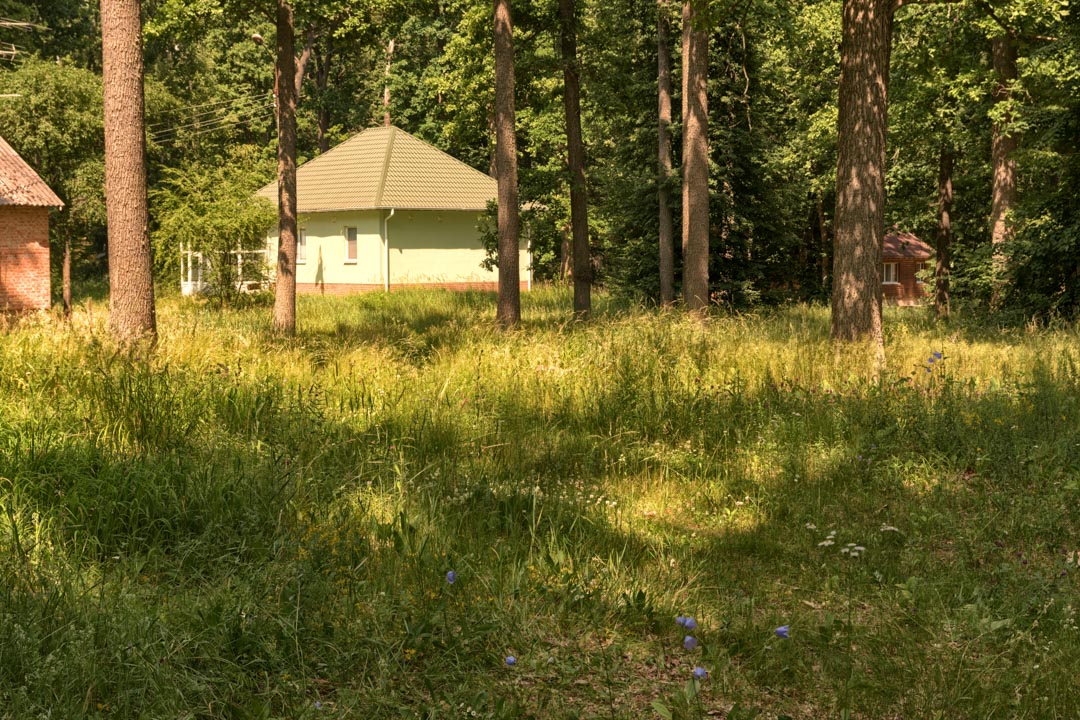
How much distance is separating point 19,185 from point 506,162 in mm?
18707

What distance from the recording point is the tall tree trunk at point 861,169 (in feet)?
40.7

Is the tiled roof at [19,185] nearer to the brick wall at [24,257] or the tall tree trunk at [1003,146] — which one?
the brick wall at [24,257]

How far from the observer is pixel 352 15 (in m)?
20.3

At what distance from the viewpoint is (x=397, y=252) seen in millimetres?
39469

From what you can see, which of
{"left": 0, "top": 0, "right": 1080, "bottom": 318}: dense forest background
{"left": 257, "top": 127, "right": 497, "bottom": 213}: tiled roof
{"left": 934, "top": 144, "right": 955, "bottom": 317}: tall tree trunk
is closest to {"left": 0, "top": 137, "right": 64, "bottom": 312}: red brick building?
{"left": 0, "top": 0, "right": 1080, "bottom": 318}: dense forest background

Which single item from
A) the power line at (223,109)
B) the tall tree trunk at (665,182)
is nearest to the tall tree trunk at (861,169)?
the tall tree trunk at (665,182)

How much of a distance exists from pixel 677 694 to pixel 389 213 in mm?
36064

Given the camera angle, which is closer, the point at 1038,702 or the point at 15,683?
the point at 15,683

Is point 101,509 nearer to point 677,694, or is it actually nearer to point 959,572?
point 677,694

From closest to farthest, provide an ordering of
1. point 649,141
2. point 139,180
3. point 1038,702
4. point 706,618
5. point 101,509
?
point 1038,702 < point 706,618 < point 101,509 < point 139,180 < point 649,141

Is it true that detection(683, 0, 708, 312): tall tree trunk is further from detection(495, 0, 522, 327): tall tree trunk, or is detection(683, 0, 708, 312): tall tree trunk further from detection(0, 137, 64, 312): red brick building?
detection(0, 137, 64, 312): red brick building

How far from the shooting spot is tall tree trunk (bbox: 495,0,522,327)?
56.9ft

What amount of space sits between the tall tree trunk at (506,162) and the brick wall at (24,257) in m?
18.0

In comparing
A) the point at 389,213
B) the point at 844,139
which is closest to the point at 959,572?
the point at 844,139
